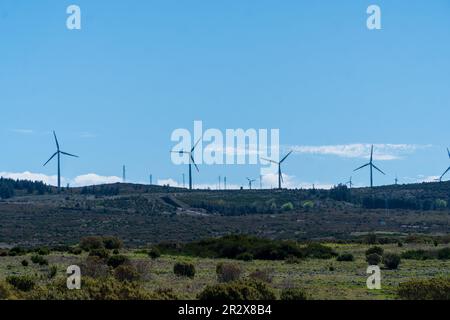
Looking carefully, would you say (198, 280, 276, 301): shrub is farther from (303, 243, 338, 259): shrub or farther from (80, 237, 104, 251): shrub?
(80, 237, 104, 251): shrub

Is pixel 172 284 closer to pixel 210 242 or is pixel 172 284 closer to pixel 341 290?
pixel 341 290

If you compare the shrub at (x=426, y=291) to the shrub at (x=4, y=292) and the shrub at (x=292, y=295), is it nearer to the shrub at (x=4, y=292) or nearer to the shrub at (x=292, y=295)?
the shrub at (x=292, y=295)

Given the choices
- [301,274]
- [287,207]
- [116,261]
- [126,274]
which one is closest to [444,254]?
[301,274]

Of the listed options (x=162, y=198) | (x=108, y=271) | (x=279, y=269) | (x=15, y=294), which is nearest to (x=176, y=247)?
(x=279, y=269)

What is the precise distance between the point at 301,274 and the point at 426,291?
13792mm

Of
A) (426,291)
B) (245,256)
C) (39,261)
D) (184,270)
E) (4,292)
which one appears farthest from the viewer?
(245,256)

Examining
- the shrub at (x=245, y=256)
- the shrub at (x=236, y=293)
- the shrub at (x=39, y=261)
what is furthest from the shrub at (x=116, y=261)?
the shrub at (x=236, y=293)

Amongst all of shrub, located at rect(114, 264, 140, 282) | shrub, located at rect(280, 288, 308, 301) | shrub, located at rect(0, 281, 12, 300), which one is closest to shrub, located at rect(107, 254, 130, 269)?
shrub, located at rect(114, 264, 140, 282)

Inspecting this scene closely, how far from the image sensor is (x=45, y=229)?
376 feet

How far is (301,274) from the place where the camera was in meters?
42.6

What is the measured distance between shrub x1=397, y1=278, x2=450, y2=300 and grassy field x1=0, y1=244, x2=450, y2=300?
0.80 m

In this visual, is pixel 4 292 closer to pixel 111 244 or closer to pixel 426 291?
pixel 426 291

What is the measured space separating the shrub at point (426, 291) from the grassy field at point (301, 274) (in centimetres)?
80
